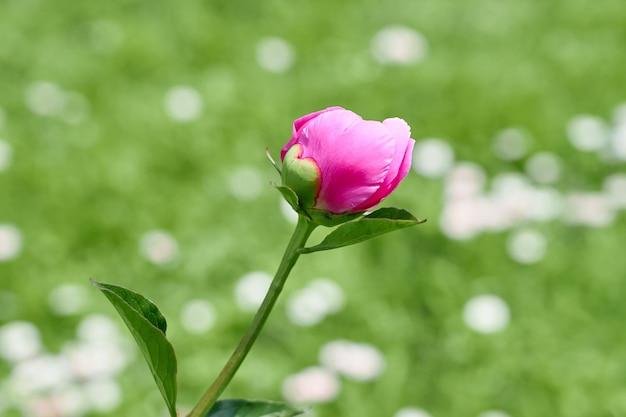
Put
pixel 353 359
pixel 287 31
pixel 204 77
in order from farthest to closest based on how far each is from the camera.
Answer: pixel 287 31 → pixel 204 77 → pixel 353 359

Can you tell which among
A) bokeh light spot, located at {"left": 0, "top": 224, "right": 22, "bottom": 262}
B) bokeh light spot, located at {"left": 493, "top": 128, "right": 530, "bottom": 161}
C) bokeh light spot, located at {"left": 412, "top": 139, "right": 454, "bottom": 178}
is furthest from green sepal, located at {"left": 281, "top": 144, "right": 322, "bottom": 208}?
bokeh light spot, located at {"left": 493, "top": 128, "right": 530, "bottom": 161}

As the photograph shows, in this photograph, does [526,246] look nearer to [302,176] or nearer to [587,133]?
[587,133]

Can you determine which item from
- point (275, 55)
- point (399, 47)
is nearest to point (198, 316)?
point (275, 55)

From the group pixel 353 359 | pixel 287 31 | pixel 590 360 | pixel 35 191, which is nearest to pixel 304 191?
pixel 353 359

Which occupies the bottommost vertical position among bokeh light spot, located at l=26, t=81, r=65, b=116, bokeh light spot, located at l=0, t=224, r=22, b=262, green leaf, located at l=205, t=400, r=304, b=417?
green leaf, located at l=205, t=400, r=304, b=417

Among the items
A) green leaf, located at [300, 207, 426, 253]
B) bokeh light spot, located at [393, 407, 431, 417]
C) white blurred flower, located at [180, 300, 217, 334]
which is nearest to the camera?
green leaf, located at [300, 207, 426, 253]

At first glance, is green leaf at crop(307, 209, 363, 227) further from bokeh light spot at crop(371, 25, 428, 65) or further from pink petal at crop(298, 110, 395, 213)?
bokeh light spot at crop(371, 25, 428, 65)

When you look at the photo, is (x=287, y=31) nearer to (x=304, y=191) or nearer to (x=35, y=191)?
(x=35, y=191)
